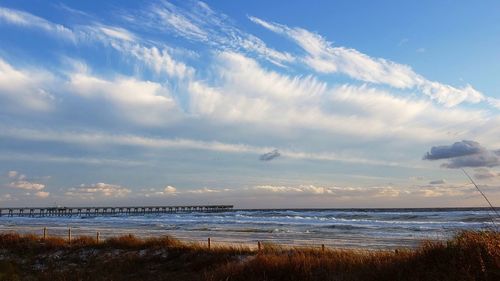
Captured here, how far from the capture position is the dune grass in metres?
9.97

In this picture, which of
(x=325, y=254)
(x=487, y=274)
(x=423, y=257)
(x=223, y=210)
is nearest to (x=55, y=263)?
(x=325, y=254)

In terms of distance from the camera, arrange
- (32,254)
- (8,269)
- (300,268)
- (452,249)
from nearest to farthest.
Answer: (452,249)
(300,268)
(8,269)
(32,254)

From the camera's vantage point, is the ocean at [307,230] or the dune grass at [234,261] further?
the ocean at [307,230]

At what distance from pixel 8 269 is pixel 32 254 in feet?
21.2

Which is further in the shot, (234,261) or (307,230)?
(307,230)

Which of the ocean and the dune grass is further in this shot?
the ocean

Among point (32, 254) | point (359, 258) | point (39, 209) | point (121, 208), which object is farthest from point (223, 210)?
point (359, 258)

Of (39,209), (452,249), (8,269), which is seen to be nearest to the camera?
(452,249)

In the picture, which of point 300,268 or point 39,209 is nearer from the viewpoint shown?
point 300,268

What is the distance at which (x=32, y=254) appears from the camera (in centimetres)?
2405

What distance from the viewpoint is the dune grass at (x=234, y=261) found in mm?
9969

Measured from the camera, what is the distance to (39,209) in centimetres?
12050

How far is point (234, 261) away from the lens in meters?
16.8

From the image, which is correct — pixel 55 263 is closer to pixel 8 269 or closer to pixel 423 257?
pixel 8 269
